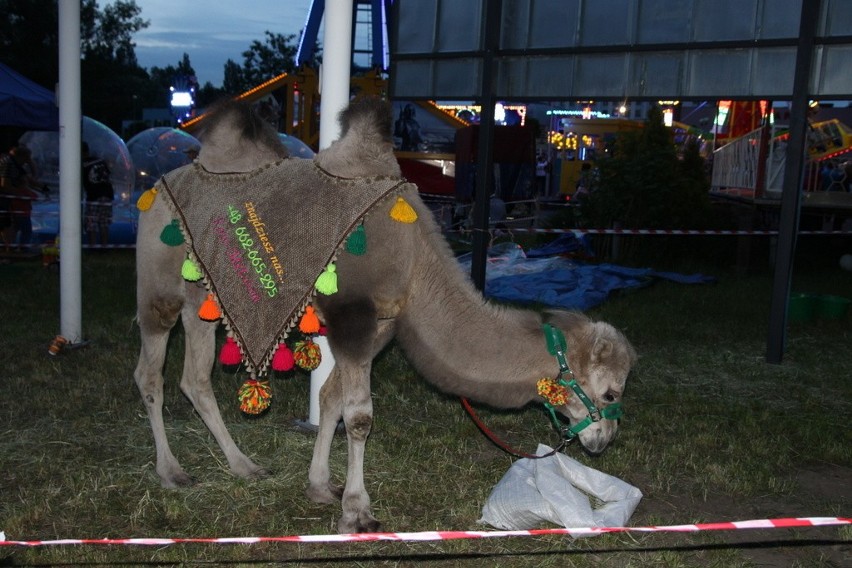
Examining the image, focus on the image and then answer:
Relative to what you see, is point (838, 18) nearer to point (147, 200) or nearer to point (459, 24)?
point (459, 24)

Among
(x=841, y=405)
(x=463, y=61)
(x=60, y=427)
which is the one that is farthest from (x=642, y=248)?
(x=60, y=427)

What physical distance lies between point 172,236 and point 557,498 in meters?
2.67

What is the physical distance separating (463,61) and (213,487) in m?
6.21

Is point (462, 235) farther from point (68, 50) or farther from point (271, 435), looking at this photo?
point (271, 435)

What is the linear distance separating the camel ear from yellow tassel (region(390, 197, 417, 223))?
3.92 ft

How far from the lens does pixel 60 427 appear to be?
616cm

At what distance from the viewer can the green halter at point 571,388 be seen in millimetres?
4631

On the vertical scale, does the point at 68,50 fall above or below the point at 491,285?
above

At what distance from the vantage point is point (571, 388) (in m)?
4.68

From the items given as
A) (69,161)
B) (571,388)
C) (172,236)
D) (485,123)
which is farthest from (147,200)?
(485,123)

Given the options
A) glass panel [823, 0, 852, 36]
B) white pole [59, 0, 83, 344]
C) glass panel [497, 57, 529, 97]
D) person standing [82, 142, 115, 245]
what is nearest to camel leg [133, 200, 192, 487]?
white pole [59, 0, 83, 344]

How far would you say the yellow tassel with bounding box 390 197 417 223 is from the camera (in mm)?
4625

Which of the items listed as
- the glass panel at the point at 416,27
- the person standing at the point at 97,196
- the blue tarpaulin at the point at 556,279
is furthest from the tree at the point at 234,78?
the glass panel at the point at 416,27

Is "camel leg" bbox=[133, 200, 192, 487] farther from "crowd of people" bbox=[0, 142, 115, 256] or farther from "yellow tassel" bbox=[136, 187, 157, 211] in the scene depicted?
"crowd of people" bbox=[0, 142, 115, 256]
